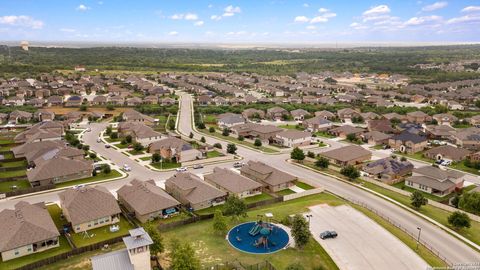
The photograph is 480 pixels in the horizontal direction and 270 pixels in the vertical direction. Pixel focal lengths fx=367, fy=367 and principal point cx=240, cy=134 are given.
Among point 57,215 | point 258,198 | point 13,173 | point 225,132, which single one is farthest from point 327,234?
point 225,132

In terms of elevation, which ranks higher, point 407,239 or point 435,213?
point 407,239

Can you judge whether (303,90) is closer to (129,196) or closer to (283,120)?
(283,120)

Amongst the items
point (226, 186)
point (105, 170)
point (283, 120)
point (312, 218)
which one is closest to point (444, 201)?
point (312, 218)

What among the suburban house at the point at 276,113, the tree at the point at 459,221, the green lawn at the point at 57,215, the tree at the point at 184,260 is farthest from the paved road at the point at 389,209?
the green lawn at the point at 57,215

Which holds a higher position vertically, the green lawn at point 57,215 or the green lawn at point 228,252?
the green lawn at point 228,252

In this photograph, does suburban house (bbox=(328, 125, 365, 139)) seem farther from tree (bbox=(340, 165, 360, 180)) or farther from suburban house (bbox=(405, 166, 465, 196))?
tree (bbox=(340, 165, 360, 180))

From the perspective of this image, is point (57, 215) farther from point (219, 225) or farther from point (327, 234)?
point (327, 234)

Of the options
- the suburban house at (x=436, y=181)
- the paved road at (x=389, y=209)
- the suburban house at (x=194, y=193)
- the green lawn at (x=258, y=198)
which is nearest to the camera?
the paved road at (x=389, y=209)

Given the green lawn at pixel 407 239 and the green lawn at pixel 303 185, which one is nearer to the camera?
the green lawn at pixel 407 239

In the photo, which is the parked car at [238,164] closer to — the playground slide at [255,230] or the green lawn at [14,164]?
the playground slide at [255,230]
